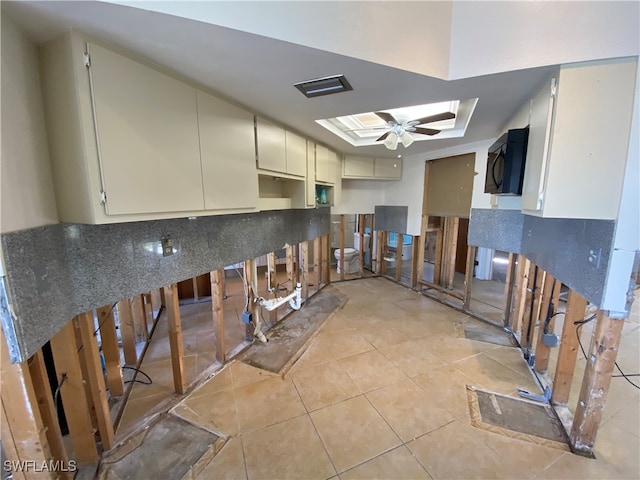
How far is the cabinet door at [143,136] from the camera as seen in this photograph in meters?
1.14

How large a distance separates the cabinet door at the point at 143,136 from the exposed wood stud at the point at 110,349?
4.42 ft

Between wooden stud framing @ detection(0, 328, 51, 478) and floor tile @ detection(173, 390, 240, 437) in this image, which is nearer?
wooden stud framing @ detection(0, 328, 51, 478)

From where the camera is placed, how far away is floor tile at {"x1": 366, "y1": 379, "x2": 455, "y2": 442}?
6.84ft

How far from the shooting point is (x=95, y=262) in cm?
147

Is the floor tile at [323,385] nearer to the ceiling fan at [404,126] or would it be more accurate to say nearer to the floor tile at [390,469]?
the floor tile at [390,469]

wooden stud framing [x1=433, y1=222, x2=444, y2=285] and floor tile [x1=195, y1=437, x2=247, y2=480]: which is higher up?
wooden stud framing [x1=433, y1=222, x2=444, y2=285]

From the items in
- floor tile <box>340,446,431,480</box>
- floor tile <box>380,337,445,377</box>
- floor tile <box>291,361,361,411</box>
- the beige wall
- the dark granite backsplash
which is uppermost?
the beige wall

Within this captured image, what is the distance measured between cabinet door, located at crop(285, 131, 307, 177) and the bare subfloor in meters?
2.22

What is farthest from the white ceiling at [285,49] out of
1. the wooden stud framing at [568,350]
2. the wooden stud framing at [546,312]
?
the wooden stud framing at [546,312]

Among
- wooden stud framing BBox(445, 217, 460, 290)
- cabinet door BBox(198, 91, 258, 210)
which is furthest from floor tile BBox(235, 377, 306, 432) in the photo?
wooden stud framing BBox(445, 217, 460, 290)

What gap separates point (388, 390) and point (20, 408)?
256 centimetres

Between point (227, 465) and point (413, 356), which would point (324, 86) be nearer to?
point (227, 465)

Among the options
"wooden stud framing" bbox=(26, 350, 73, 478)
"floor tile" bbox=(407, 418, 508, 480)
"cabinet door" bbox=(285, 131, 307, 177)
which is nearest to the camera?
"wooden stud framing" bbox=(26, 350, 73, 478)

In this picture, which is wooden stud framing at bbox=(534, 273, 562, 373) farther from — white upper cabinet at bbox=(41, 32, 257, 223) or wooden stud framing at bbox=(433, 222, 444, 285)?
Answer: white upper cabinet at bbox=(41, 32, 257, 223)
